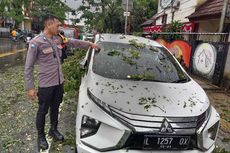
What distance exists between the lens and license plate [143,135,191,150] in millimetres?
3027

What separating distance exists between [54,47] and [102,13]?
23.6 meters

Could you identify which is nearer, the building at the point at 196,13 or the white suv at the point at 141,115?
the white suv at the point at 141,115

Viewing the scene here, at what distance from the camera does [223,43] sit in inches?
348

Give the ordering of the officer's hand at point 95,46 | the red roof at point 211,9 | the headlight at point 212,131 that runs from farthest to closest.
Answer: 1. the red roof at point 211,9
2. the officer's hand at point 95,46
3. the headlight at point 212,131

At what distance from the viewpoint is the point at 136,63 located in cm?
455

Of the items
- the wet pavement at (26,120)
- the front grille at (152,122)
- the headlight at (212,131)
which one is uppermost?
the front grille at (152,122)

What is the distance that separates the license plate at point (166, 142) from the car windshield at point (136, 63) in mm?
1222

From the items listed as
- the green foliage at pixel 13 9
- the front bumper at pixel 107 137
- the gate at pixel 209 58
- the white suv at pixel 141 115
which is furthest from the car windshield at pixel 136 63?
the green foliage at pixel 13 9

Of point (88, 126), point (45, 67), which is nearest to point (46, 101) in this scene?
point (45, 67)

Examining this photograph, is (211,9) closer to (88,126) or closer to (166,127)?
(166,127)

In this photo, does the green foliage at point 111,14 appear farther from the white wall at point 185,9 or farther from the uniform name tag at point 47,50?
the uniform name tag at point 47,50

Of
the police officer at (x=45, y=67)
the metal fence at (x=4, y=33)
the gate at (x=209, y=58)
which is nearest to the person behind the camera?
the police officer at (x=45, y=67)

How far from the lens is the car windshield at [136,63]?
167 inches

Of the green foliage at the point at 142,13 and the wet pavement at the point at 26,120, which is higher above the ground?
the green foliage at the point at 142,13
